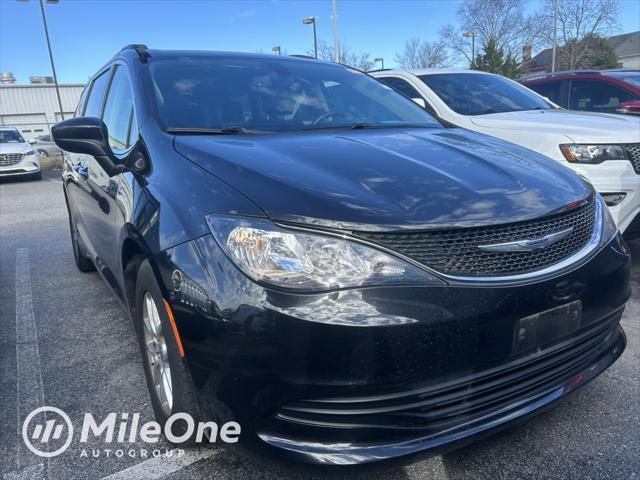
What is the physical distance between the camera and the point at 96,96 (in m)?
3.81

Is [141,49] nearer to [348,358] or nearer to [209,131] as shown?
[209,131]

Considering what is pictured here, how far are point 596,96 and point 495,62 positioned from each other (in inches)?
1218

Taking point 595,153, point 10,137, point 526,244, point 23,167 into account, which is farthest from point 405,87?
point 10,137

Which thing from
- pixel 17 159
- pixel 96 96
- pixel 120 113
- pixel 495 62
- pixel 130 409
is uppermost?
pixel 495 62

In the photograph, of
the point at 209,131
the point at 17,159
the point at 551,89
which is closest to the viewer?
the point at 209,131

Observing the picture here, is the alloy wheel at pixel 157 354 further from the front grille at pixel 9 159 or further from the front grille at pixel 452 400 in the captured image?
the front grille at pixel 9 159

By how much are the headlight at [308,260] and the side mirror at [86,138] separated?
1.19 metres

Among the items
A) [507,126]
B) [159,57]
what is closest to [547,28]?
[507,126]

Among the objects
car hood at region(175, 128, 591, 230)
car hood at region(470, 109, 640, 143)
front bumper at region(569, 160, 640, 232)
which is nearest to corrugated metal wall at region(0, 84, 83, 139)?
car hood at region(470, 109, 640, 143)

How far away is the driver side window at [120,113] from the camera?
2518mm

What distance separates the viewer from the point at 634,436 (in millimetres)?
2111

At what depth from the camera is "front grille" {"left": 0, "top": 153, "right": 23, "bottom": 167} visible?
14203mm

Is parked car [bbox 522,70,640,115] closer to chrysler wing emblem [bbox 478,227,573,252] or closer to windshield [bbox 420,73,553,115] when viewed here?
windshield [bbox 420,73,553,115]

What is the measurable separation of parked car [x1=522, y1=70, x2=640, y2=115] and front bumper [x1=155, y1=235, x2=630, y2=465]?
565 cm
